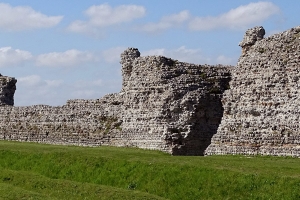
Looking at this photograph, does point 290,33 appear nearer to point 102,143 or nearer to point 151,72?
point 151,72

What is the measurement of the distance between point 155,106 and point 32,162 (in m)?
7.78

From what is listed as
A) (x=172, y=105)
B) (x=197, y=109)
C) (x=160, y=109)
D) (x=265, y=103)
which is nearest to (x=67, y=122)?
(x=160, y=109)

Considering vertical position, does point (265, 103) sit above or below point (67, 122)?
above

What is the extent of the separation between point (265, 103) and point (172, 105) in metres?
5.71

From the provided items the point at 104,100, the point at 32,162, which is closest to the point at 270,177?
the point at 32,162

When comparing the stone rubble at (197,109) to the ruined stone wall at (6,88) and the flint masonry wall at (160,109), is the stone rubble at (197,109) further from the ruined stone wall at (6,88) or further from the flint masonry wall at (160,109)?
the ruined stone wall at (6,88)

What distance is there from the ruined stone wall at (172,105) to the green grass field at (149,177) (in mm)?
4866

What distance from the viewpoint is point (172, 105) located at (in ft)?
116

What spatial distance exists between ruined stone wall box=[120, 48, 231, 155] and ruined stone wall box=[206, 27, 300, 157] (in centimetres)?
214

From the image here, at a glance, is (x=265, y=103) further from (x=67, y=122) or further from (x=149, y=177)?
(x=67, y=122)

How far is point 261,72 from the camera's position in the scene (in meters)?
31.8

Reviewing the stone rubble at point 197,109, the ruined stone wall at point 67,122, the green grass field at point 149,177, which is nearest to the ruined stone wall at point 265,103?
the stone rubble at point 197,109

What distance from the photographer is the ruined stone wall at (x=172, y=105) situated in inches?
1374

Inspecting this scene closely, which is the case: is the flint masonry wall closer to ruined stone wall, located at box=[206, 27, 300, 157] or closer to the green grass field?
ruined stone wall, located at box=[206, 27, 300, 157]
